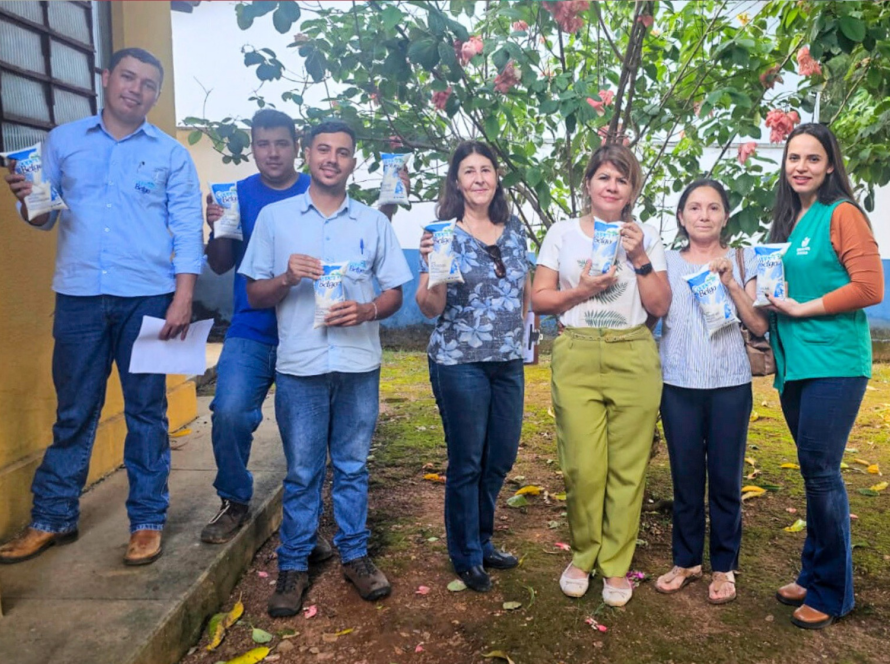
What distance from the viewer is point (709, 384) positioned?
279 cm

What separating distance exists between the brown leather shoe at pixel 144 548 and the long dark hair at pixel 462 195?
176cm

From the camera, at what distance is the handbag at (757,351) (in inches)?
109

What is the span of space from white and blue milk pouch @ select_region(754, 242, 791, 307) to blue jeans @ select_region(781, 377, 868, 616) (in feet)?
1.15

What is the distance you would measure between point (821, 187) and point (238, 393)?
2404mm

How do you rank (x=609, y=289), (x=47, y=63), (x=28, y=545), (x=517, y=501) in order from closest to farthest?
(x=609, y=289), (x=28, y=545), (x=47, y=63), (x=517, y=501)

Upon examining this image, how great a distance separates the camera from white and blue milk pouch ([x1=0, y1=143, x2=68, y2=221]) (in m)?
2.64

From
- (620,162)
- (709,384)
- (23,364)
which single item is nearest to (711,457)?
(709,384)

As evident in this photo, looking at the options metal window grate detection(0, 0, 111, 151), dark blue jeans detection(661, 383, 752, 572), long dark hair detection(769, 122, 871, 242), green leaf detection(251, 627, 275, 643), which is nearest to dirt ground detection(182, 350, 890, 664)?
green leaf detection(251, 627, 275, 643)

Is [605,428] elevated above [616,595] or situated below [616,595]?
above

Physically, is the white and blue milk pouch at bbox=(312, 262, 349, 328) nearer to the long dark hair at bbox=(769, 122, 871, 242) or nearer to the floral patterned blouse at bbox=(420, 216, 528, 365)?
the floral patterned blouse at bbox=(420, 216, 528, 365)

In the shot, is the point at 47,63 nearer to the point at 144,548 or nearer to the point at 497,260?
the point at 144,548

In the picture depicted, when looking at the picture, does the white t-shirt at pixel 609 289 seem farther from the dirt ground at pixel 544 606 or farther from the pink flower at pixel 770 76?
the pink flower at pixel 770 76

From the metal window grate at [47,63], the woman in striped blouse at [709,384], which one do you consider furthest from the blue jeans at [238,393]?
the woman in striped blouse at [709,384]

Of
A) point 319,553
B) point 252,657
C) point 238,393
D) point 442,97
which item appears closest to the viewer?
point 252,657
